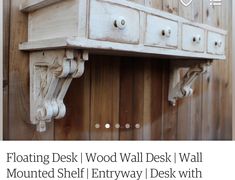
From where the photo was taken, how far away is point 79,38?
46 centimetres

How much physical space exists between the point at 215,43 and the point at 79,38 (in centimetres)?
51

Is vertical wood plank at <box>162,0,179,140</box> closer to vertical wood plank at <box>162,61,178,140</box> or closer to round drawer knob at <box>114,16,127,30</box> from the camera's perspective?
vertical wood plank at <box>162,61,178,140</box>

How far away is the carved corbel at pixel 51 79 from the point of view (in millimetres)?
510

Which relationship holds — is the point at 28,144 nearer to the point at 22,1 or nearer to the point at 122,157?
the point at 122,157

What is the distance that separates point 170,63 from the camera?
933 millimetres

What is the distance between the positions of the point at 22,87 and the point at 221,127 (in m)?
0.85

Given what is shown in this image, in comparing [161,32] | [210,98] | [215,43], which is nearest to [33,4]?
[161,32]

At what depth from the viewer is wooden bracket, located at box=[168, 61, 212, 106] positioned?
85cm

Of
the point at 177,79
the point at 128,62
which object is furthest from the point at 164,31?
the point at 177,79

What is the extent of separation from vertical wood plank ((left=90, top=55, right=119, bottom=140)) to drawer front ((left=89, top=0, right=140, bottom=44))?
22 cm

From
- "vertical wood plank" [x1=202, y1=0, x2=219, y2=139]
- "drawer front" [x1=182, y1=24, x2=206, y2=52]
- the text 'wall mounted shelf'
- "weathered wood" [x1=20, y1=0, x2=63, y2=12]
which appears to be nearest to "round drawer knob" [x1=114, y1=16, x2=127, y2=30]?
the text 'wall mounted shelf'

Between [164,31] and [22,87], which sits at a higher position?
[164,31]

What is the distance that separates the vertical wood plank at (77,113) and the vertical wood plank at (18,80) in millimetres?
90

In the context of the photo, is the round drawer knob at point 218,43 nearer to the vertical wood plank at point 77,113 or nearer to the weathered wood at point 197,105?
the weathered wood at point 197,105
